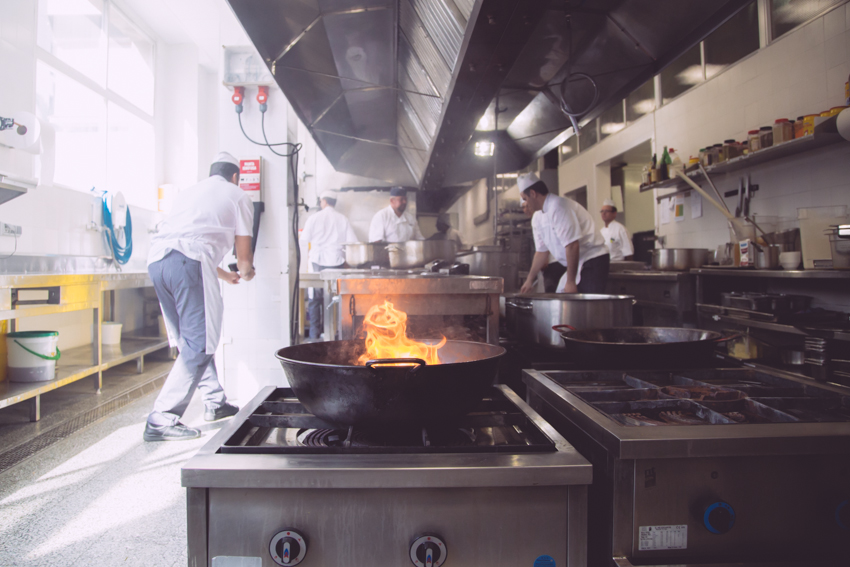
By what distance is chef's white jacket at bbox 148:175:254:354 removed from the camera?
2.59 metres

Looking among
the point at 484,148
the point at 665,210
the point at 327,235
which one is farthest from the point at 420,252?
the point at 665,210

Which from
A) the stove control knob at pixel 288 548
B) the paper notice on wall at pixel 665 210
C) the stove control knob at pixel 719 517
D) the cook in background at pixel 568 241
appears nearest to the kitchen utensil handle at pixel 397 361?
the stove control knob at pixel 288 548

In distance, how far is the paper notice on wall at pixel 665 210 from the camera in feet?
17.5

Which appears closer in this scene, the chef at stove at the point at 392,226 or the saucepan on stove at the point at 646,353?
the saucepan on stove at the point at 646,353

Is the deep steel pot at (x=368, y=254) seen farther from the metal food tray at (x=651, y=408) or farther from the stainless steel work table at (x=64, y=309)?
the metal food tray at (x=651, y=408)

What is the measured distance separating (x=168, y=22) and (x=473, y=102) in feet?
18.7

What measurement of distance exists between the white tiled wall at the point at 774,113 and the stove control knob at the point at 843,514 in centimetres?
342

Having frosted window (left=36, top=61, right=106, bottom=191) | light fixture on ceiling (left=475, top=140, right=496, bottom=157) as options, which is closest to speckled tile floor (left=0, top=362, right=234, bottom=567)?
light fixture on ceiling (left=475, top=140, right=496, bottom=157)

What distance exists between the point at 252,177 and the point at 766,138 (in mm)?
3847

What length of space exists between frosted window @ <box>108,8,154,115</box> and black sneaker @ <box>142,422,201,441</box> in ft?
14.3

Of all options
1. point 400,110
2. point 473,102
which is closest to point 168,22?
point 400,110

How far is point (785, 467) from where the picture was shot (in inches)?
27.5

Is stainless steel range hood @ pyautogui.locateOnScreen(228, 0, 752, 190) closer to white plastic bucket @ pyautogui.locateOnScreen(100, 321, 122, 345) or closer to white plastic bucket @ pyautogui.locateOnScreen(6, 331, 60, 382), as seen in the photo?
white plastic bucket @ pyautogui.locateOnScreen(6, 331, 60, 382)

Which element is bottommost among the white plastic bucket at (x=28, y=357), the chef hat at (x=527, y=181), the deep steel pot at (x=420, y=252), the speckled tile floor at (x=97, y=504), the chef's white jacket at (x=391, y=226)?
the speckled tile floor at (x=97, y=504)
